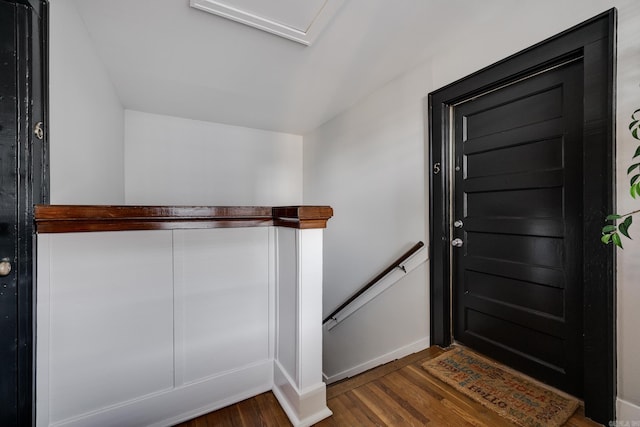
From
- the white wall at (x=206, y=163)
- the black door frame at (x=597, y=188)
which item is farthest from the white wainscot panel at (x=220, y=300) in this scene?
the white wall at (x=206, y=163)

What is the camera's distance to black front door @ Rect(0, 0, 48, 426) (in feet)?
3.15

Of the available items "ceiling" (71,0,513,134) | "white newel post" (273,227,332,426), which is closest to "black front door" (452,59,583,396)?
"ceiling" (71,0,513,134)

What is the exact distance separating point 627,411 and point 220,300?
190 centimetres

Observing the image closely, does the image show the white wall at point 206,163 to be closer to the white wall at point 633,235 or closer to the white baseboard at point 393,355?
the white baseboard at point 393,355

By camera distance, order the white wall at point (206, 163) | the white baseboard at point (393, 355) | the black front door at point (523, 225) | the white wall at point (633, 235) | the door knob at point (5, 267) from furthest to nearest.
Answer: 1. the white wall at point (206, 163)
2. the white baseboard at point (393, 355)
3. the black front door at point (523, 225)
4. the white wall at point (633, 235)
5. the door knob at point (5, 267)

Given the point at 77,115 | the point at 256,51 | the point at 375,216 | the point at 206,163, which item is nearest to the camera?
the point at 77,115

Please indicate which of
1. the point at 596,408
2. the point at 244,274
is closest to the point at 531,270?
the point at 596,408

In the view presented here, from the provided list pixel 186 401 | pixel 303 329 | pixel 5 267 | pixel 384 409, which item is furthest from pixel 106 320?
pixel 384 409

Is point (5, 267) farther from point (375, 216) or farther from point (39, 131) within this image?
point (375, 216)

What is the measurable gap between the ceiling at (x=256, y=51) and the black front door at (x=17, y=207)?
2.38ft

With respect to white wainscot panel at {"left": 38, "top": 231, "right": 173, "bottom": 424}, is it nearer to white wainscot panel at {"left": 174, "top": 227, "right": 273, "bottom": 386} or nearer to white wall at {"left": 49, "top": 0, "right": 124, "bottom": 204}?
white wainscot panel at {"left": 174, "top": 227, "right": 273, "bottom": 386}

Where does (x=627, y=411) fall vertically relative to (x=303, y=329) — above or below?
below

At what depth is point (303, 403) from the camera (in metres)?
1.23

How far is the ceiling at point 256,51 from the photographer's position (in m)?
A: 1.67
